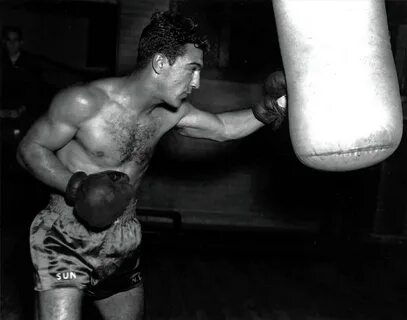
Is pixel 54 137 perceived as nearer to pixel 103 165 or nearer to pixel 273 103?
pixel 103 165

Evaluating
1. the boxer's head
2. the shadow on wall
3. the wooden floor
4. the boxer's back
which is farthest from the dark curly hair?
the shadow on wall

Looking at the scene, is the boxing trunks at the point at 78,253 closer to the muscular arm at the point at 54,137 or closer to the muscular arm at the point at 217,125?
the muscular arm at the point at 54,137

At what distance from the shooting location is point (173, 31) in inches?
101

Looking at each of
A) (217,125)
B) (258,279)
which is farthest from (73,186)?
(258,279)

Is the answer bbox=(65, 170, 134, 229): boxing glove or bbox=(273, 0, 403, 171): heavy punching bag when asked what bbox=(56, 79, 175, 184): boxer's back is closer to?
bbox=(65, 170, 134, 229): boxing glove

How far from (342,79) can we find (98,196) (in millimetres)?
1107

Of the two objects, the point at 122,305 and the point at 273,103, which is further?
the point at 273,103

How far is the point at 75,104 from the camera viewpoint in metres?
2.39

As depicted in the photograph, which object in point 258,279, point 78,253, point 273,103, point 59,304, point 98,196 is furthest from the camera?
point 258,279

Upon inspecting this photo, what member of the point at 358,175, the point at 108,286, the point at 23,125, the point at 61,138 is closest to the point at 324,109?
the point at 61,138

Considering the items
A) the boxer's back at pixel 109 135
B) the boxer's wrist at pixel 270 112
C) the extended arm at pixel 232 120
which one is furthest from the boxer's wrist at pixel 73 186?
the boxer's wrist at pixel 270 112

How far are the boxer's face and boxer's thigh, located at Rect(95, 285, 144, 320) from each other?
988 millimetres

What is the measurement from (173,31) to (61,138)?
752mm

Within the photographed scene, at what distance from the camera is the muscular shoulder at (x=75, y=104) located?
238cm
